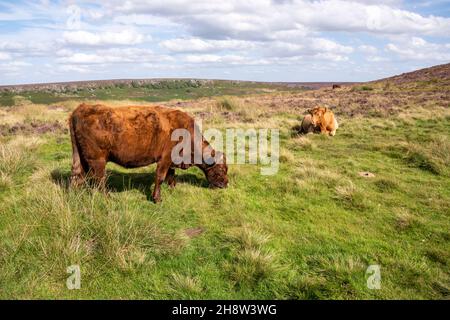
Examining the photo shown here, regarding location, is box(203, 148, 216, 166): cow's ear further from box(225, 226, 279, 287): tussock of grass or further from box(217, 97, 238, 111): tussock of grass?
box(217, 97, 238, 111): tussock of grass

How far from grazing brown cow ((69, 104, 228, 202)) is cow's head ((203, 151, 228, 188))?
2.74ft

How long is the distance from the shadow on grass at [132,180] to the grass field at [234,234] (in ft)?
0.15

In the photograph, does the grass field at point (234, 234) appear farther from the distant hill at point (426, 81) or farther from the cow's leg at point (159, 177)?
the distant hill at point (426, 81)

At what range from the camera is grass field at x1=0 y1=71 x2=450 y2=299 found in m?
4.20

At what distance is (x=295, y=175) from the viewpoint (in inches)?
339

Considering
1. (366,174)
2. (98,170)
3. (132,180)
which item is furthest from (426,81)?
(98,170)

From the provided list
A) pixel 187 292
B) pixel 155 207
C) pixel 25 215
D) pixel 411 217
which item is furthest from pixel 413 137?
pixel 25 215

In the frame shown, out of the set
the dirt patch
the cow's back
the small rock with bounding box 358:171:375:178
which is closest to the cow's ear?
the cow's back

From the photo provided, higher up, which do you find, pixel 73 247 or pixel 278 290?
pixel 73 247

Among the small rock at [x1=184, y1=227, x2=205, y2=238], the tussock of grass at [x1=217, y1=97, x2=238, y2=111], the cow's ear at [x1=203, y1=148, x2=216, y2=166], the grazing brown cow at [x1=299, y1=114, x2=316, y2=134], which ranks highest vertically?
the tussock of grass at [x1=217, y1=97, x2=238, y2=111]

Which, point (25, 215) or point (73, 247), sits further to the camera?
point (25, 215)

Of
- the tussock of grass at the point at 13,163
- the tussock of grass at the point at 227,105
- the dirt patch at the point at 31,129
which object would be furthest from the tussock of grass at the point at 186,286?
the tussock of grass at the point at 227,105
